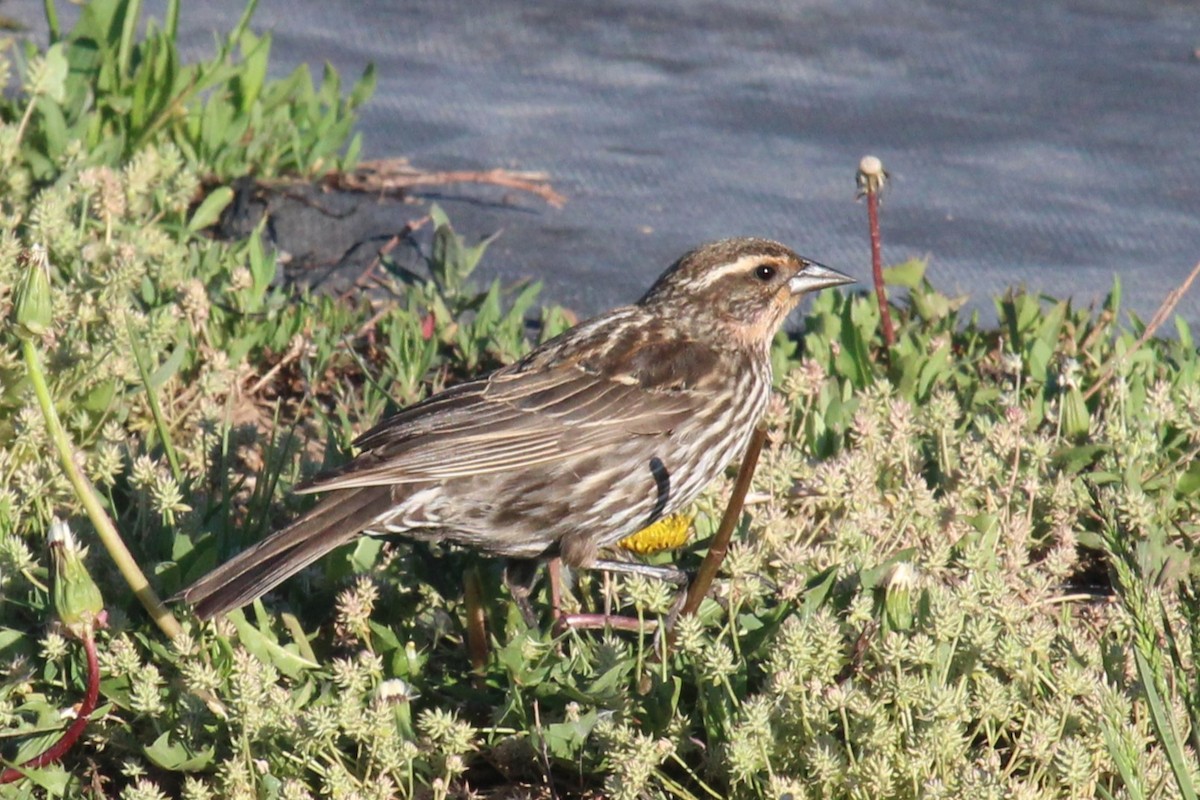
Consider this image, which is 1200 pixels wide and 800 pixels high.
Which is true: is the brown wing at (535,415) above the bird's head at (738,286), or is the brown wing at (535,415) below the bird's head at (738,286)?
below

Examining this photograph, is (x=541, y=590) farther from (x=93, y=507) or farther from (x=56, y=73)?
(x=56, y=73)

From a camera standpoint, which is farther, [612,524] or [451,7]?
[451,7]

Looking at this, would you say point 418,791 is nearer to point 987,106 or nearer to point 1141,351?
point 1141,351

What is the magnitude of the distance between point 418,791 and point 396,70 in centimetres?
540

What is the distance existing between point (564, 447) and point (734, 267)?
93cm

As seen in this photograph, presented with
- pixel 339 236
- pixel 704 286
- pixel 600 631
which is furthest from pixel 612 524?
pixel 339 236

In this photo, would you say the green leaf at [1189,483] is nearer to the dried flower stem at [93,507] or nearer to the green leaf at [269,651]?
the green leaf at [269,651]

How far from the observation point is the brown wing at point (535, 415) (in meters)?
4.42

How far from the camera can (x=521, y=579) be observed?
4680 mm

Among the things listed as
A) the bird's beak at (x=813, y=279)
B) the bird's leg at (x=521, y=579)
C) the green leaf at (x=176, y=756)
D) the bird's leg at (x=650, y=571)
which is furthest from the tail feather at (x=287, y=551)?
the bird's beak at (x=813, y=279)

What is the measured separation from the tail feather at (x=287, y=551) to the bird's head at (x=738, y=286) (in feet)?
4.24

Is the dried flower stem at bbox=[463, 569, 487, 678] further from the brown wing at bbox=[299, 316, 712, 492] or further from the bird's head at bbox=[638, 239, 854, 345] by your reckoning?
the bird's head at bbox=[638, 239, 854, 345]

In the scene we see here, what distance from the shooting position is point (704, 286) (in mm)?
5230

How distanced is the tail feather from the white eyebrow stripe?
1342 millimetres
